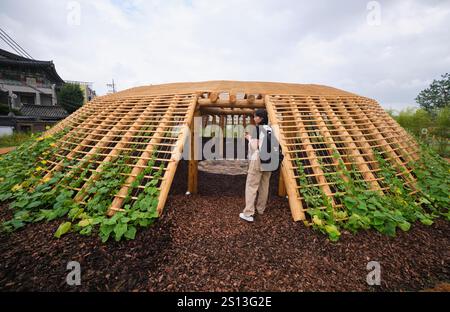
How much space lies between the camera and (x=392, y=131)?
4.43 metres

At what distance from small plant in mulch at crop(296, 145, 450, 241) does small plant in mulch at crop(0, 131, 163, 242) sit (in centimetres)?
210

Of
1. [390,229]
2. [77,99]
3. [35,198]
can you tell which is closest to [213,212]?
[390,229]

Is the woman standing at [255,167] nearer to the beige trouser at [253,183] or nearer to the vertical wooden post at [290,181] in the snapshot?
the beige trouser at [253,183]

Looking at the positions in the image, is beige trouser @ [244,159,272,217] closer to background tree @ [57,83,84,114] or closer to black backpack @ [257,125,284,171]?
black backpack @ [257,125,284,171]

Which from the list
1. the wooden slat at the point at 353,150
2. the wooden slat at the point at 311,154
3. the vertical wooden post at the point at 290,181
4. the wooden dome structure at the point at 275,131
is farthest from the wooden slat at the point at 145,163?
the wooden slat at the point at 353,150

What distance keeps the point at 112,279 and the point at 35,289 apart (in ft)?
2.00

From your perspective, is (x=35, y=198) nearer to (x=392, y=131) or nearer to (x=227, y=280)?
(x=227, y=280)

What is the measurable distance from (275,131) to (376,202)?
167cm

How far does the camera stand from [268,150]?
2732 mm

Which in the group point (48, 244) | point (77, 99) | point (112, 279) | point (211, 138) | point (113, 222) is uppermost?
point (77, 99)

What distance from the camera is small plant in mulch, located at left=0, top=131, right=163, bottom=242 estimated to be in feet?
8.09

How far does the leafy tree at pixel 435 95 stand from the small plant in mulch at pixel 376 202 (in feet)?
91.6

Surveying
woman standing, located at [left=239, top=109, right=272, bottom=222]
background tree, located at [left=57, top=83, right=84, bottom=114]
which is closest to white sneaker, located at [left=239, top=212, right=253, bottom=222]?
woman standing, located at [left=239, top=109, right=272, bottom=222]

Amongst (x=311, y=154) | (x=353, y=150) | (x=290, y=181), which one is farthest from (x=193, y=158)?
(x=353, y=150)
